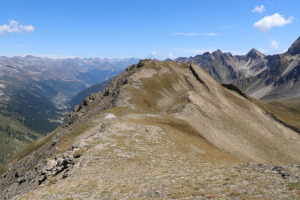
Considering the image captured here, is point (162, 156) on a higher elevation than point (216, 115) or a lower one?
lower

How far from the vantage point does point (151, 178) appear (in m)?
26.8

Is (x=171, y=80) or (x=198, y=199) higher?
(x=171, y=80)

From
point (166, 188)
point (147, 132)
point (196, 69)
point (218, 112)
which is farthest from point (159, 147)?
point (196, 69)

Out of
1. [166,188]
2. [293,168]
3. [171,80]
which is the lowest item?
[166,188]

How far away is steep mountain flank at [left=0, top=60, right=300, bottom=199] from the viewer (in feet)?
76.6

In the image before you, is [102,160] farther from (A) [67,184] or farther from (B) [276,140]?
(B) [276,140]

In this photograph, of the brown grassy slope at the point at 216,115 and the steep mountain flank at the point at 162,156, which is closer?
the steep mountain flank at the point at 162,156

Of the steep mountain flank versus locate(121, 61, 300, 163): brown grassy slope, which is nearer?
the steep mountain flank

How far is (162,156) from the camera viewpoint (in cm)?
3609

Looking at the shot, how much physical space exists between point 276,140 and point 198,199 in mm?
74556

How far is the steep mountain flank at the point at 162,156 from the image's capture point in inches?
920

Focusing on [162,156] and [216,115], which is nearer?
[162,156]

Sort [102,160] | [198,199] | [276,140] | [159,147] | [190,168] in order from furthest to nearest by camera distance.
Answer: [276,140]
[159,147]
[102,160]
[190,168]
[198,199]

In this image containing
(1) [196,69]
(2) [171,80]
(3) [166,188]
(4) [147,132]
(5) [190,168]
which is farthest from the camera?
(1) [196,69]
